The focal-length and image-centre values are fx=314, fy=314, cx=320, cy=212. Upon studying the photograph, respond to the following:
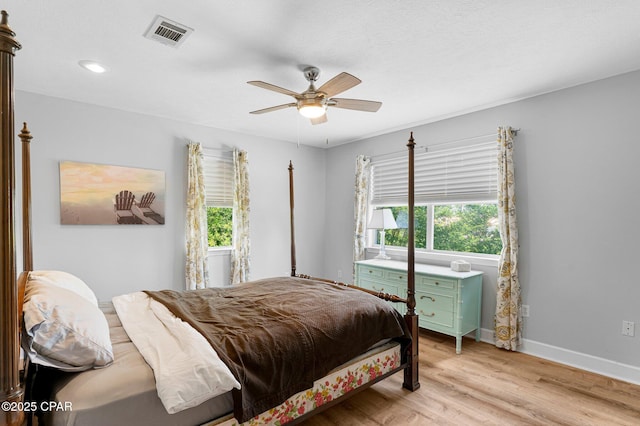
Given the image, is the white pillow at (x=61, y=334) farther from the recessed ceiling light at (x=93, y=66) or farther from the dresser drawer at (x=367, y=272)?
the dresser drawer at (x=367, y=272)

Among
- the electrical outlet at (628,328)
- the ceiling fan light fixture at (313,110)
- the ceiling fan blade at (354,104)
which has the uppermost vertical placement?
the ceiling fan blade at (354,104)

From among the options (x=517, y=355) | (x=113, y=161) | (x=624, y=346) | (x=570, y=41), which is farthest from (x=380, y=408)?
(x=113, y=161)

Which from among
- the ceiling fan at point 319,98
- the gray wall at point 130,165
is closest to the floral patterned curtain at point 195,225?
the gray wall at point 130,165

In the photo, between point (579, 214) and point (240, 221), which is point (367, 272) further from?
point (579, 214)

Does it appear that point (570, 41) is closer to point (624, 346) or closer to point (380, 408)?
point (624, 346)

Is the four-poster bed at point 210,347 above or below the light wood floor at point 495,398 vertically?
above

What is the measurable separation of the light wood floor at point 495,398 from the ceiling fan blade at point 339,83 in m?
2.31

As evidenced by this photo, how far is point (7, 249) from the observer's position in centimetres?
85

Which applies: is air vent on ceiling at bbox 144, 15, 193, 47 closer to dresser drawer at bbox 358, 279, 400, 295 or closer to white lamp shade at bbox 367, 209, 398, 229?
white lamp shade at bbox 367, 209, 398, 229

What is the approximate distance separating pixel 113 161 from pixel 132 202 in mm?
494

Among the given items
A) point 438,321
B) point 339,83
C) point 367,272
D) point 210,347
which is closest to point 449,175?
point 367,272

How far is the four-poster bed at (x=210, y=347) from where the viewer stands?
865 mm

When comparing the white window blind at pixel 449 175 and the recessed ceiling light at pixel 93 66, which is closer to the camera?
the recessed ceiling light at pixel 93 66

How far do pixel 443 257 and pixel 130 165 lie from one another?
12.8ft
